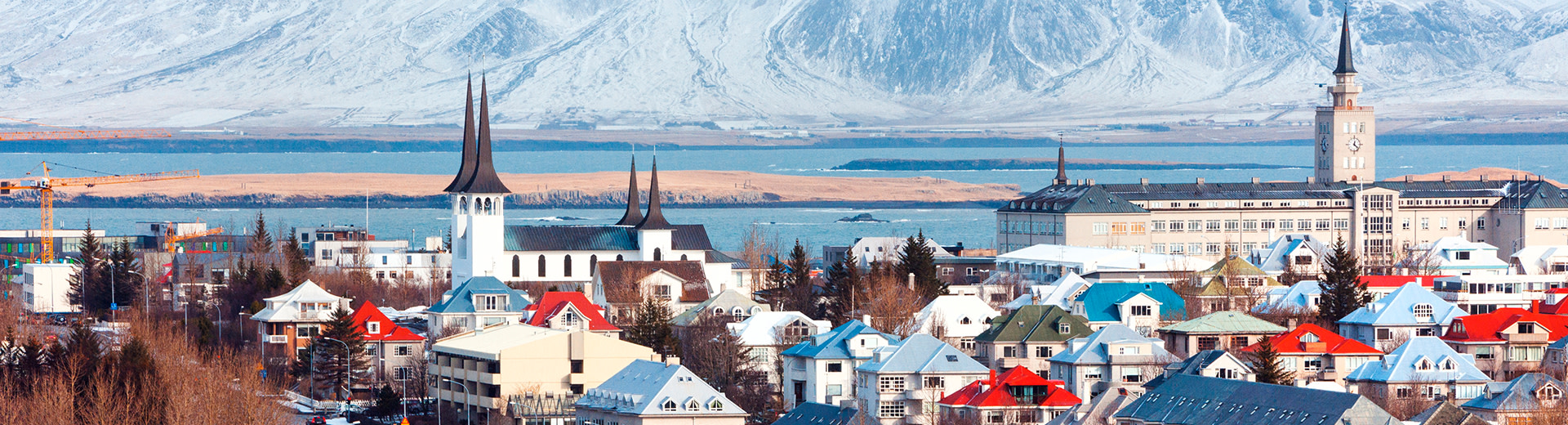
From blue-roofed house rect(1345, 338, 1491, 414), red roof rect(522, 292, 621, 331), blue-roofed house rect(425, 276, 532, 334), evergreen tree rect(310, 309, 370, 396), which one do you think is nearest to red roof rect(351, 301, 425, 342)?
evergreen tree rect(310, 309, 370, 396)

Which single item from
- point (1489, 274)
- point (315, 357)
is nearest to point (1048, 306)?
point (315, 357)

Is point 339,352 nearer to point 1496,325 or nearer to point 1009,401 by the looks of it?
point 1009,401

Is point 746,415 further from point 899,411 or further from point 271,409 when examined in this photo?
point 271,409

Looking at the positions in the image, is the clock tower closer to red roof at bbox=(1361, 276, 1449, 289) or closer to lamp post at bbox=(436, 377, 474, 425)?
red roof at bbox=(1361, 276, 1449, 289)

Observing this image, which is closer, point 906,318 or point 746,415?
point 746,415

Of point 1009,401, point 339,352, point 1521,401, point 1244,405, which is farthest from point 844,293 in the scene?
point 1521,401

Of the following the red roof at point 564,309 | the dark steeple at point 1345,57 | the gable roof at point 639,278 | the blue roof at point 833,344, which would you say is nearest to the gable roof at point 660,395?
the blue roof at point 833,344
